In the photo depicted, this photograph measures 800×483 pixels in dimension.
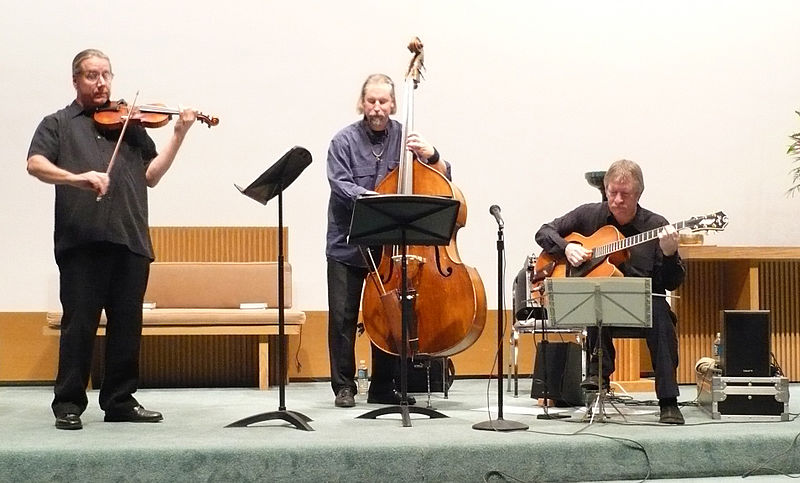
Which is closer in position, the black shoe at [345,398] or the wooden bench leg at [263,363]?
the black shoe at [345,398]

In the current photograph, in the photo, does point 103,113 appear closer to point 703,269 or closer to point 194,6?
point 194,6

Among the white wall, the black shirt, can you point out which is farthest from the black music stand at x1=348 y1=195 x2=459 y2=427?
the white wall

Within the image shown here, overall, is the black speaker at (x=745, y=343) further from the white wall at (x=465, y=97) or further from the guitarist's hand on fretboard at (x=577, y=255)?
the white wall at (x=465, y=97)

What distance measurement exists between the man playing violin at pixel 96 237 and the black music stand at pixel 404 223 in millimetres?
816

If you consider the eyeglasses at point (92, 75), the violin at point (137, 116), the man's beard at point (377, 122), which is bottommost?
the violin at point (137, 116)

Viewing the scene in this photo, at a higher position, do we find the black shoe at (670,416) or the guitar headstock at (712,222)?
the guitar headstock at (712,222)

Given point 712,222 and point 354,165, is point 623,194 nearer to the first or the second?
point 712,222

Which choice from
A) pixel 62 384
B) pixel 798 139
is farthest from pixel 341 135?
pixel 798 139

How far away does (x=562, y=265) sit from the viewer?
186 inches

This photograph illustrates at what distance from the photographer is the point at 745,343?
4523 millimetres

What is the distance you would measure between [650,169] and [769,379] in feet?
9.01

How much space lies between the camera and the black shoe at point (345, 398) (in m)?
4.81

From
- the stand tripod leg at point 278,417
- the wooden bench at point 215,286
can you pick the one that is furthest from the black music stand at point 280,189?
the wooden bench at point 215,286

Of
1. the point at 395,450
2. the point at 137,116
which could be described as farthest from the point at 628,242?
the point at 137,116
